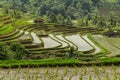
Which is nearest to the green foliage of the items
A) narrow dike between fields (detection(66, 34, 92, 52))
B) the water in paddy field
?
the water in paddy field

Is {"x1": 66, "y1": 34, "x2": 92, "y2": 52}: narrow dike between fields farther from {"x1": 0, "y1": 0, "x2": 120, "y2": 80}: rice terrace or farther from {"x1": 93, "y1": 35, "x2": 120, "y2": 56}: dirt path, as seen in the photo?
{"x1": 93, "y1": 35, "x2": 120, "y2": 56}: dirt path

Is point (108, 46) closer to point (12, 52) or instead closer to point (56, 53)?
point (56, 53)

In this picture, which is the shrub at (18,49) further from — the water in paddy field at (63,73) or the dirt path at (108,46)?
the water in paddy field at (63,73)

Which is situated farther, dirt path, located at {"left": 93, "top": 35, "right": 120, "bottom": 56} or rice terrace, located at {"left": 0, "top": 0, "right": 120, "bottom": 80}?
dirt path, located at {"left": 93, "top": 35, "right": 120, "bottom": 56}

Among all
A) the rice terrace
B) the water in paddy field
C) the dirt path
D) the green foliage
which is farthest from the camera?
the dirt path

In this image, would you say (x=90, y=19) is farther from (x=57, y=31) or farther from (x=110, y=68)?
(x=110, y=68)

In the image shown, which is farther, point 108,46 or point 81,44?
point 108,46

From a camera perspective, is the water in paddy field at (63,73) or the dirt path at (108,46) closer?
the water in paddy field at (63,73)

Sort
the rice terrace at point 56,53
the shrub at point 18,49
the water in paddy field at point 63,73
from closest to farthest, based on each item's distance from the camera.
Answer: the water in paddy field at point 63,73 < the rice terrace at point 56,53 < the shrub at point 18,49

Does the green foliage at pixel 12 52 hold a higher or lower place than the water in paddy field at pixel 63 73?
lower

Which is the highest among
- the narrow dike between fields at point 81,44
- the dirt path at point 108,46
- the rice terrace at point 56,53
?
the rice terrace at point 56,53

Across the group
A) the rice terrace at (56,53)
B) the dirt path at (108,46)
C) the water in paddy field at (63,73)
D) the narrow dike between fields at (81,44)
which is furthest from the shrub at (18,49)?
the water in paddy field at (63,73)

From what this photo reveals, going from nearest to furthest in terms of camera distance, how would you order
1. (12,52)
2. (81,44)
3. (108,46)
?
1. (12,52)
2. (81,44)
3. (108,46)

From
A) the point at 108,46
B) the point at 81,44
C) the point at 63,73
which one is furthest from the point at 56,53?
the point at 63,73
